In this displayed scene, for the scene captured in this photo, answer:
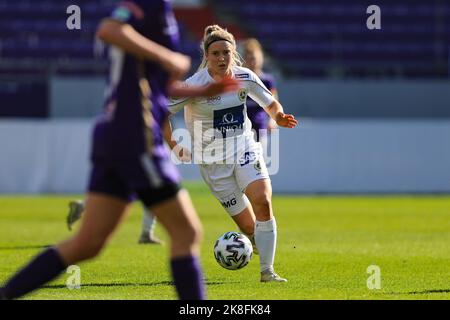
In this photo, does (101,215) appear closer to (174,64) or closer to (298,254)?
(174,64)

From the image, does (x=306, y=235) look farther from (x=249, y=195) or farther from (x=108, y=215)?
(x=108, y=215)

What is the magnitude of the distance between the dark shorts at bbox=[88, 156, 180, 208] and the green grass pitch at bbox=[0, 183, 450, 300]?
6.15ft

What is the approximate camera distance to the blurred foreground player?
204 inches

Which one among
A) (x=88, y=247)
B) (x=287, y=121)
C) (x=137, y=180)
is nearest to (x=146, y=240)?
(x=287, y=121)

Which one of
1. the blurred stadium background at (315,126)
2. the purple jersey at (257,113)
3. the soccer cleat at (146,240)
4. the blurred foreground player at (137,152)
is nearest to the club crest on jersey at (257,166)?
the blurred foreground player at (137,152)

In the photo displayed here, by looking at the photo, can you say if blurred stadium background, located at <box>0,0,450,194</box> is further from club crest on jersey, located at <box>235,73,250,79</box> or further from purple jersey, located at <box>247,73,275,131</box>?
club crest on jersey, located at <box>235,73,250,79</box>

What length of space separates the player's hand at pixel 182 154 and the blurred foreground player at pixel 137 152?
7.66 feet

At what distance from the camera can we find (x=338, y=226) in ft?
49.9

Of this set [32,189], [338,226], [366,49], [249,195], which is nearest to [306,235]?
[338,226]

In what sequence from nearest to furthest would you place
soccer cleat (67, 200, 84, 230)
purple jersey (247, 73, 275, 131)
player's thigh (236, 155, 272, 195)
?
player's thigh (236, 155, 272, 195) < purple jersey (247, 73, 275, 131) < soccer cleat (67, 200, 84, 230)

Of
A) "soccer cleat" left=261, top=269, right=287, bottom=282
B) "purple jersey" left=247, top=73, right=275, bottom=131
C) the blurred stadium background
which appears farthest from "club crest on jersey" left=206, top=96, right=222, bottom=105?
the blurred stadium background

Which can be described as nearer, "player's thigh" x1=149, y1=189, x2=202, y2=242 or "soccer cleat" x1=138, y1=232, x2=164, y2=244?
"player's thigh" x1=149, y1=189, x2=202, y2=242

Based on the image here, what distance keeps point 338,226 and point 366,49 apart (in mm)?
13738

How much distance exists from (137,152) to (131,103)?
0.25 metres
